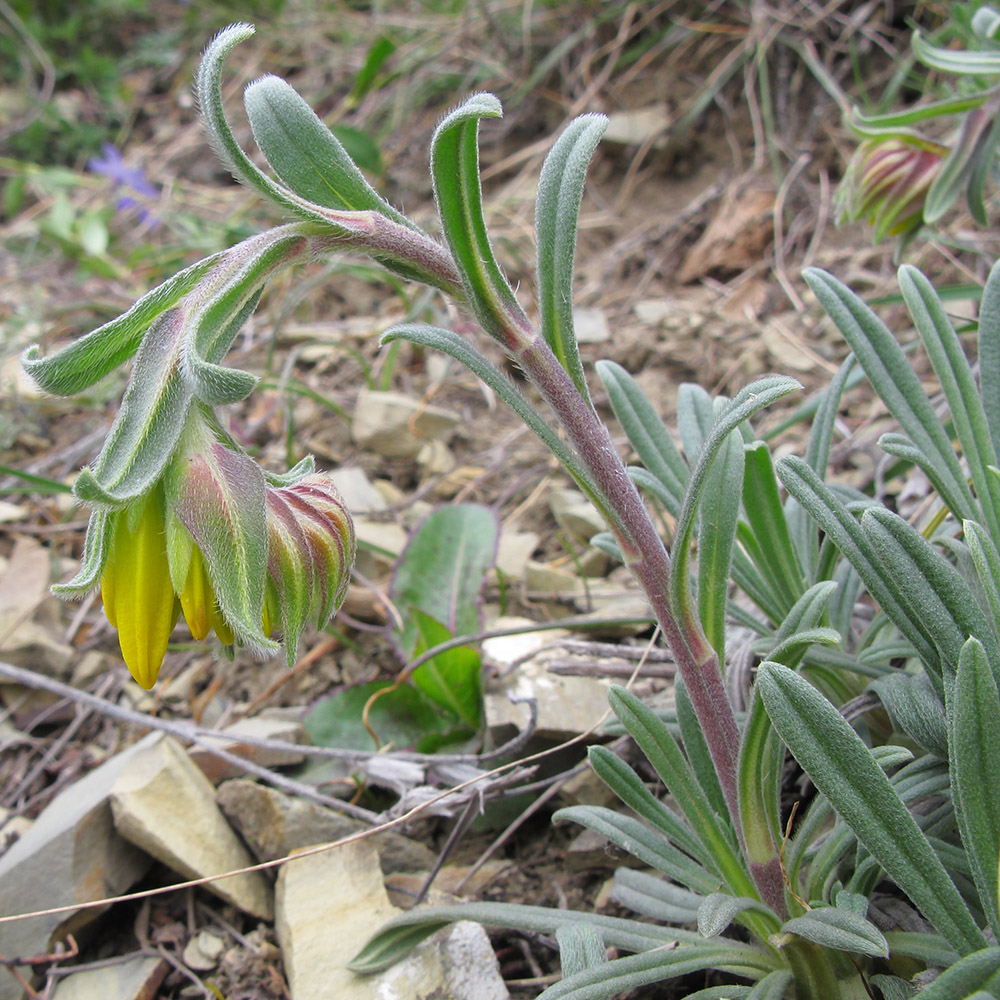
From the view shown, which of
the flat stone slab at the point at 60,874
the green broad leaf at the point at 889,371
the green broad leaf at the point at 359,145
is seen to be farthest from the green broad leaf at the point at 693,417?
the green broad leaf at the point at 359,145

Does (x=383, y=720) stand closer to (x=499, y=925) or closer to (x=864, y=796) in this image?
(x=499, y=925)

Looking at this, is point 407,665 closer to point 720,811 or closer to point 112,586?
point 720,811

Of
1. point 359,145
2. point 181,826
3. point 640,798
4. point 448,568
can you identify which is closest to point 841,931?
point 640,798

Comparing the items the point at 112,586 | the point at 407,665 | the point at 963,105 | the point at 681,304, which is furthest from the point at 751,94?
the point at 112,586

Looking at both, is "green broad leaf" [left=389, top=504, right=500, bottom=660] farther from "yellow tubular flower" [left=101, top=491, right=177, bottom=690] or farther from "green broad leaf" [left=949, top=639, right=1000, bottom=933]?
"green broad leaf" [left=949, top=639, right=1000, bottom=933]

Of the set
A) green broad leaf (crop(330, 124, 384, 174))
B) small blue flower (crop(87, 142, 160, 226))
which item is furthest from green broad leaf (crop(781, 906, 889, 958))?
small blue flower (crop(87, 142, 160, 226))

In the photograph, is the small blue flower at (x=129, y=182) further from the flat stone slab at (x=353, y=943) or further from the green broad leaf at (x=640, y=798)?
the green broad leaf at (x=640, y=798)
